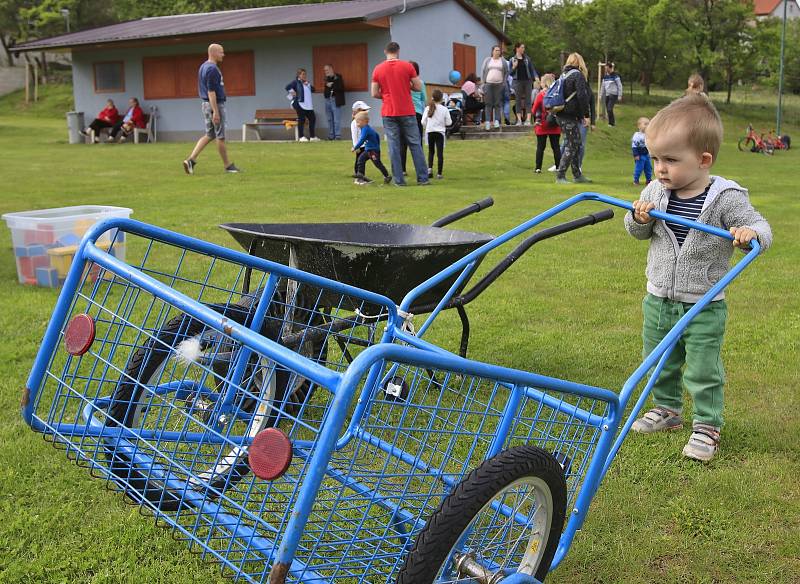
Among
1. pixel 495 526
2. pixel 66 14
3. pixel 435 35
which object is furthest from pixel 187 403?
pixel 66 14

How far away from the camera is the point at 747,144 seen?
23.4 meters

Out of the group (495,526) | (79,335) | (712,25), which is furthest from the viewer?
(712,25)

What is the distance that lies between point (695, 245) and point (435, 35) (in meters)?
22.2

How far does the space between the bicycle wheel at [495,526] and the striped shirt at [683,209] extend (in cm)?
146

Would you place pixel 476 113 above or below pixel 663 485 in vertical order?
above

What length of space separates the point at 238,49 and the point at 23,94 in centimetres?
1877

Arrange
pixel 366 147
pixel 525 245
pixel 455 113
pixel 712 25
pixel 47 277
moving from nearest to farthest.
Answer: pixel 525 245, pixel 47 277, pixel 366 147, pixel 455 113, pixel 712 25

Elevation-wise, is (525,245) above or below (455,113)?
below

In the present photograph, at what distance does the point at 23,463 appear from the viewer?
3.24 metres

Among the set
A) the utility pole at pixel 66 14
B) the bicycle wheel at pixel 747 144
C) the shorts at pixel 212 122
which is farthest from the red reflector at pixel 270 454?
the utility pole at pixel 66 14

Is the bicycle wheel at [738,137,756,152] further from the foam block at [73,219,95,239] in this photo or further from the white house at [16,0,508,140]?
the foam block at [73,219,95,239]

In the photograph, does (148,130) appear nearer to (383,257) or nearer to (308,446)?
(383,257)

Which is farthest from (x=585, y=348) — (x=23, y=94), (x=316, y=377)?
(x=23, y=94)

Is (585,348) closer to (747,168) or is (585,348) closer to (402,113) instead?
(402,113)
